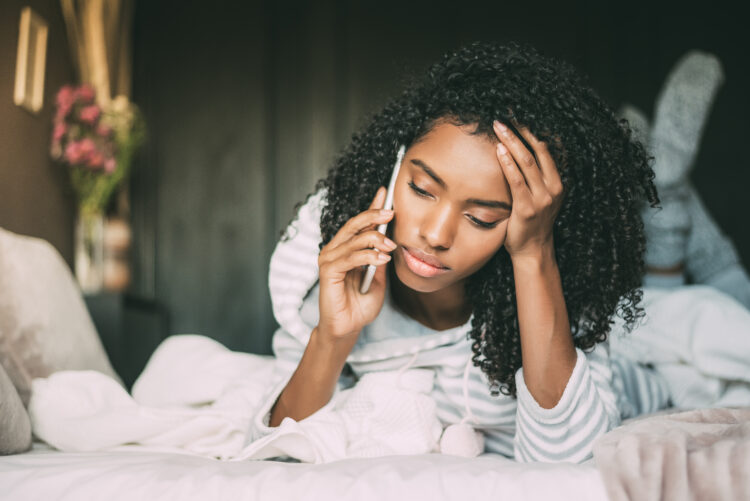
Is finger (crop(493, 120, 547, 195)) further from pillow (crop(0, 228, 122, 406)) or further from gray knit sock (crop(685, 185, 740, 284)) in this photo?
Answer: gray knit sock (crop(685, 185, 740, 284))

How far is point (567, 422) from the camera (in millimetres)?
1221

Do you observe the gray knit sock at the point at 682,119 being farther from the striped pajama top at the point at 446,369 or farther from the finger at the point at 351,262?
the finger at the point at 351,262

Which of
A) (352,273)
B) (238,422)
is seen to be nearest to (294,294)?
(352,273)

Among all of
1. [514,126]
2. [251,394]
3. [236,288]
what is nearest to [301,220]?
[251,394]

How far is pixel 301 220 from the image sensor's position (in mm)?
1561

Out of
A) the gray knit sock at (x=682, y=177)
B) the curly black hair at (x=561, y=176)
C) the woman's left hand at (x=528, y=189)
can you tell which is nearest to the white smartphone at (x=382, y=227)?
the curly black hair at (x=561, y=176)

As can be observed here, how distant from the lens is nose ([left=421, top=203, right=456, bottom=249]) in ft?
3.85

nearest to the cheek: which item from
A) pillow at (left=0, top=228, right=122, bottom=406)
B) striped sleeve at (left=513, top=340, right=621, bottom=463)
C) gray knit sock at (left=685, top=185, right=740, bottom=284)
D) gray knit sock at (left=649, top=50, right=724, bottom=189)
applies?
striped sleeve at (left=513, top=340, right=621, bottom=463)

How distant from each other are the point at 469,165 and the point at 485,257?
0.19 m

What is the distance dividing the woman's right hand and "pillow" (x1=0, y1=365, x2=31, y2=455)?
1.86 feet

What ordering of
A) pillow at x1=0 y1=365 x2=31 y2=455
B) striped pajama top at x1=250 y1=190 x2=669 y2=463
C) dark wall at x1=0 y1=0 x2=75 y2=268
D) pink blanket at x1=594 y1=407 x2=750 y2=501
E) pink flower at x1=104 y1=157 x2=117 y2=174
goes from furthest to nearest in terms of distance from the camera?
pink flower at x1=104 y1=157 x2=117 y2=174 → dark wall at x1=0 y1=0 x2=75 y2=268 → striped pajama top at x1=250 y1=190 x2=669 y2=463 → pillow at x1=0 y1=365 x2=31 y2=455 → pink blanket at x1=594 y1=407 x2=750 y2=501

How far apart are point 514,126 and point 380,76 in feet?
8.63

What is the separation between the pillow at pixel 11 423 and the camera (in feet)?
3.70

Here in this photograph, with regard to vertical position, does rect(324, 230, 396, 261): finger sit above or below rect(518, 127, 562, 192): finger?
below
